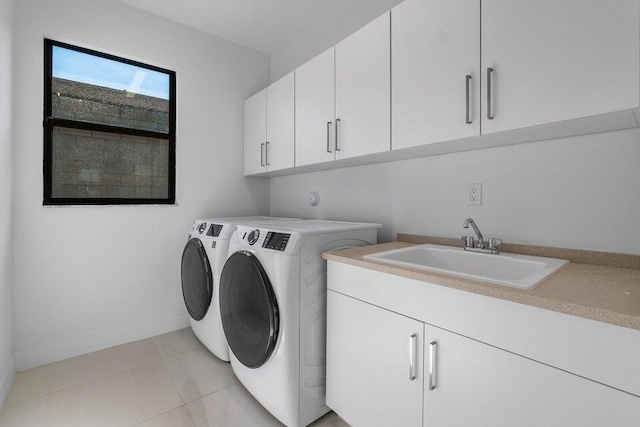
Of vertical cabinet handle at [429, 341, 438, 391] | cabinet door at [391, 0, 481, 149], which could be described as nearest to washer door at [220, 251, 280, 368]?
vertical cabinet handle at [429, 341, 438, 391]

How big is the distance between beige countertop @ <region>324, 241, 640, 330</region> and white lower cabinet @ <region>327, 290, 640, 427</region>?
0.18 m

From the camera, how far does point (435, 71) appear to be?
1.34 meters

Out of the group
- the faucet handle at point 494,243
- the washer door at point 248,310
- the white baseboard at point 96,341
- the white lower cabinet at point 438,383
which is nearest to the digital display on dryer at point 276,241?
the washer door at point 248,310

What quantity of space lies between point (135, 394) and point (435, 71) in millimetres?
2328

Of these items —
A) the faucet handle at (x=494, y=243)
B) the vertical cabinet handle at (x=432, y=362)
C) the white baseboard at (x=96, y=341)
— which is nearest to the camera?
the vertical cabinet handle at (x=432, y=362)

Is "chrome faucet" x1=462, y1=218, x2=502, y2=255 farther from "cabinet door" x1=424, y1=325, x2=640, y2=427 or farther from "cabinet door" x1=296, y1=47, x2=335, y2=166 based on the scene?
"cabinet door" x1=296, y1=47, x2=335, y2=166

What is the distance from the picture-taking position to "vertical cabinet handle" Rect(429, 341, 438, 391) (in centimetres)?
105

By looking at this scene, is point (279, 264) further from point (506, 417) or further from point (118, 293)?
point (118, 293)

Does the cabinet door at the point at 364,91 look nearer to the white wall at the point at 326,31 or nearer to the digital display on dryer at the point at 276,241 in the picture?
the white wall at the point at 326,31

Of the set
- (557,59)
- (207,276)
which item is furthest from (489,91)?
(207,276)

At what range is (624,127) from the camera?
1136 mm

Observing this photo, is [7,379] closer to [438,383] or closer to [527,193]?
[438,383]

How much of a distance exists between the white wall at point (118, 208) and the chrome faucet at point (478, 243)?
210 cm

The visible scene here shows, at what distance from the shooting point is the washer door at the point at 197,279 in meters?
2.05
